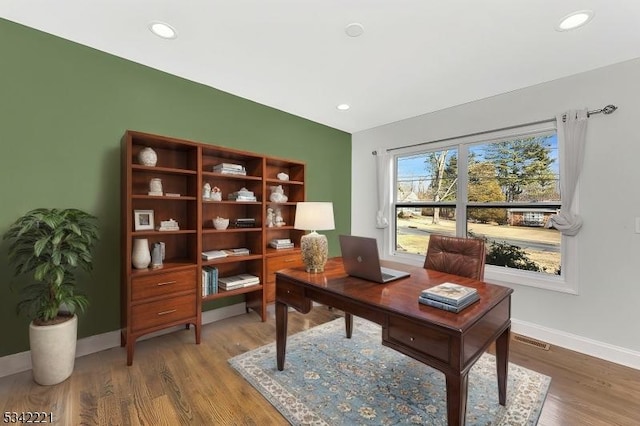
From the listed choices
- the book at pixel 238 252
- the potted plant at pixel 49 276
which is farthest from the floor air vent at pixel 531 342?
the potted plant at pixel 49 276

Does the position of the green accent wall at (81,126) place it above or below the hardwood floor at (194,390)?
above

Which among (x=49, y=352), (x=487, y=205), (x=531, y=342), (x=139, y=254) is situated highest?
(x=487, y=205)

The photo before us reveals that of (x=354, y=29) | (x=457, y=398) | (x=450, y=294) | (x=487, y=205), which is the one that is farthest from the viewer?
(x=487, y=205)

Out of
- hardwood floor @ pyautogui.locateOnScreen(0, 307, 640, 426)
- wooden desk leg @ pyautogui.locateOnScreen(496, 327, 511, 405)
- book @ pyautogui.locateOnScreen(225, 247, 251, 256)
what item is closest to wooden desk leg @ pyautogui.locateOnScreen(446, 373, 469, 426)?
wooden desk leg @ pyautogui.locateOnScreen(496, 327, 511, 405)

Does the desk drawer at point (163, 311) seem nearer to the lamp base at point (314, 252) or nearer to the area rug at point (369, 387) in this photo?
the area rug at point (369, 387)

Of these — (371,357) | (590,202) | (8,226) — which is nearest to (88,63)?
(8,226)

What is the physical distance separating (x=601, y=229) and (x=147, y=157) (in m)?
3.97

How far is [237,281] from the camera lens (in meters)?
2.89

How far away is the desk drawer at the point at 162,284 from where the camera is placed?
86.5 inches

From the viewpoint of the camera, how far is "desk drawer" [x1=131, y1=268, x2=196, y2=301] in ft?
7.21

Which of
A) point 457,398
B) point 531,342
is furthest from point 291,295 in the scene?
point 531,342

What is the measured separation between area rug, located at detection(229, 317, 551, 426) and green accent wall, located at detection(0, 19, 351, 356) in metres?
1.28

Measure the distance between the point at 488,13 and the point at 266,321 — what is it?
322 centimetres

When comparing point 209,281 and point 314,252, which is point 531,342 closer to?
point 314,252
